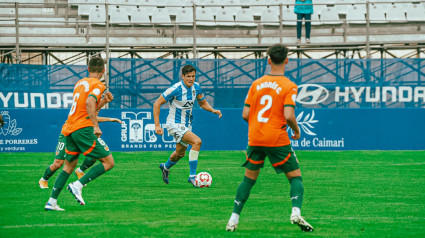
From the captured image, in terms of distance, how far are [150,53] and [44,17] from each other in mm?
3918

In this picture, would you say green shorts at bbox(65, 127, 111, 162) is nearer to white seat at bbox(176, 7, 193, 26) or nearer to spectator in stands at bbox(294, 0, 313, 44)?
spectator in stands at bbox(294, 0, 313, 44)

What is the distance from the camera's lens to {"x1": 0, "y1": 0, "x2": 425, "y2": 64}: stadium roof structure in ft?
75.8

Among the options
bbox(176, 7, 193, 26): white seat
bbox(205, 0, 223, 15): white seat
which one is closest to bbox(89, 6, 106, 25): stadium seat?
bbox(176, 7, 193, 26): white seat

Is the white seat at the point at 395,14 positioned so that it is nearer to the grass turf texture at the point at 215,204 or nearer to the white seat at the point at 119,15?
the white seat at the point at 119,15

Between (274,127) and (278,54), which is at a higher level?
(278,54)

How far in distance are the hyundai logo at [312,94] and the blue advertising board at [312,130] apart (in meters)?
0.33

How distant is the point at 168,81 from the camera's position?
20.8 meters

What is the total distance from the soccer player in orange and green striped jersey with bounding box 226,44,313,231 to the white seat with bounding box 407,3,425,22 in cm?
2010

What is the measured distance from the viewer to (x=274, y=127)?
22.9 feet

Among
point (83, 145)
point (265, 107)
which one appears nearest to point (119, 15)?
point (83, 145)

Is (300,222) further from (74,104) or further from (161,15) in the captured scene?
(161,15)

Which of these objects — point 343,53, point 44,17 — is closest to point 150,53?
point 44,17

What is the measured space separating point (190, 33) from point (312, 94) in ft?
18.5

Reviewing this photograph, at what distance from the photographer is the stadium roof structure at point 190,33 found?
23.1 metres
